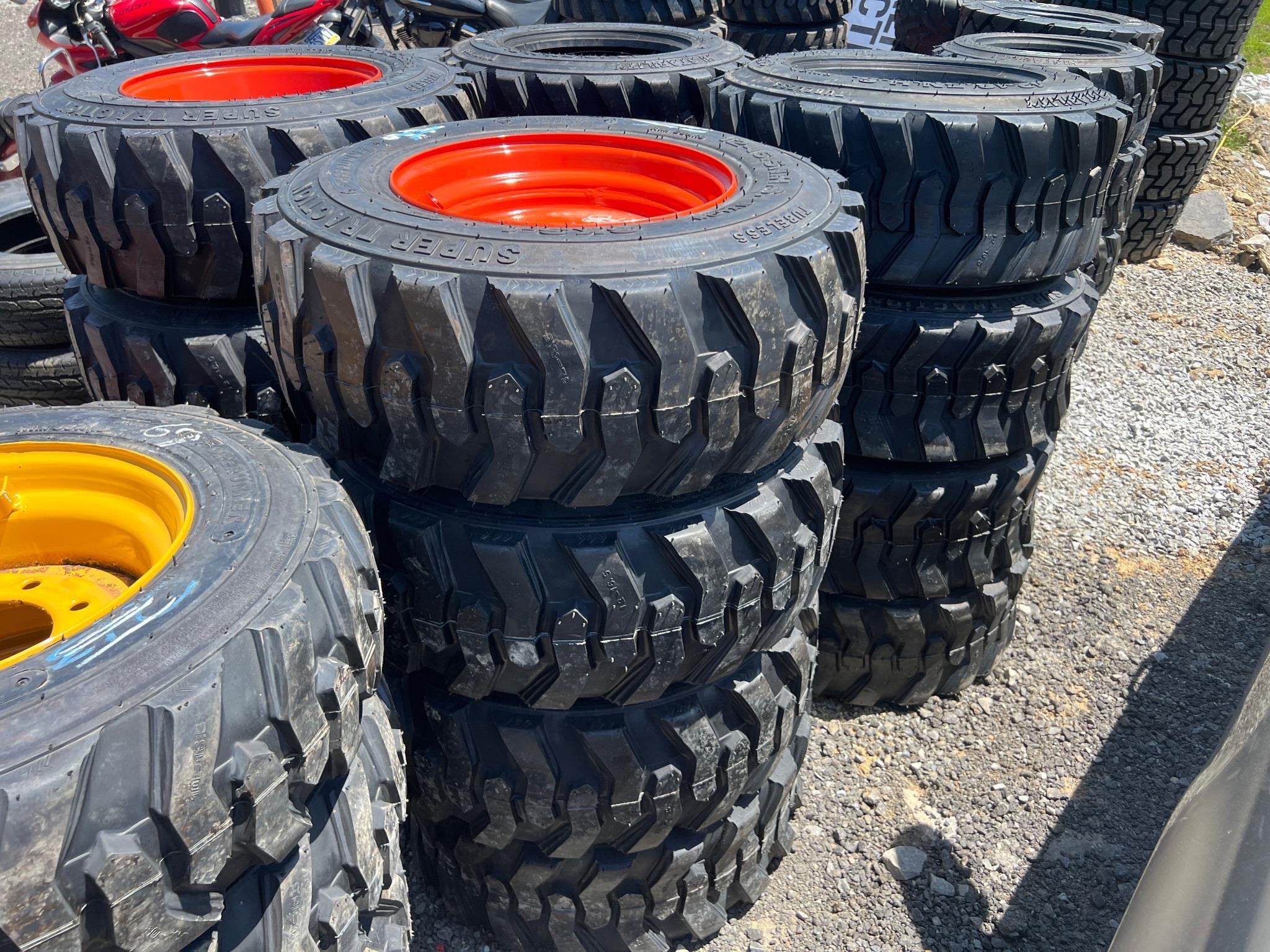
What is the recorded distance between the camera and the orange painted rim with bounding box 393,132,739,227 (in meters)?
2.22

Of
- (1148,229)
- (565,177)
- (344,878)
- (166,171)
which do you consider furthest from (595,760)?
(1148,229)

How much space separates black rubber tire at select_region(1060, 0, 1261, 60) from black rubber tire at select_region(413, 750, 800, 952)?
645 centimetres

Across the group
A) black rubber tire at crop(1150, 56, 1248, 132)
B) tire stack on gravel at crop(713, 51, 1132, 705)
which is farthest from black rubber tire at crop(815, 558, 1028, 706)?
black rubber tire at crop(1150, 56, 1248, 132)

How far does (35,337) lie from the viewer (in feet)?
11.6

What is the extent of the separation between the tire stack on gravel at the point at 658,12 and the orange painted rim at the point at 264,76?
2507mm

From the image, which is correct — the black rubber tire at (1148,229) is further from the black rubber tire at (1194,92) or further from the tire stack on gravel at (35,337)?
the tire stack on gravel at (35,337)

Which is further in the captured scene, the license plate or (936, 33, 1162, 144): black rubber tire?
the license plate

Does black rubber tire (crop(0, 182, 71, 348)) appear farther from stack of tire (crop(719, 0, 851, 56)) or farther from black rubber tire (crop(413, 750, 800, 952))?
stack of tire (crop(719, 0, 851, 56))

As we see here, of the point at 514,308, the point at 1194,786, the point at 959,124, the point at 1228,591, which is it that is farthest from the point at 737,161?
the point at 1228,591

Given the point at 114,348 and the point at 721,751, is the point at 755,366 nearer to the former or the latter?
the point at 721,751

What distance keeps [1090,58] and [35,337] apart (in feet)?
13.9

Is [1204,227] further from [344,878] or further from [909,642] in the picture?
[344,878]

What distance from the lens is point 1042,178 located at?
250 cm

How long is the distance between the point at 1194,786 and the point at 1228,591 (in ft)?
8.00
